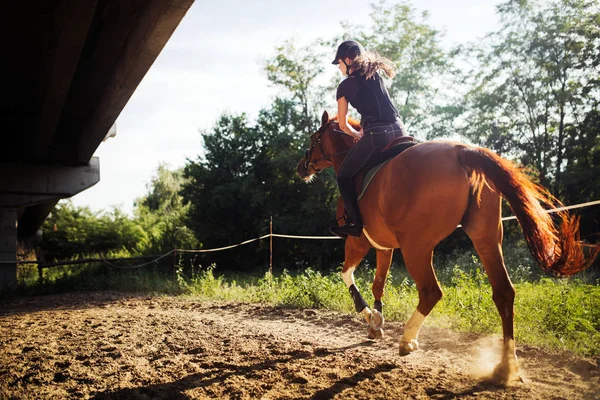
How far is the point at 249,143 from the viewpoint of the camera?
81.7ft

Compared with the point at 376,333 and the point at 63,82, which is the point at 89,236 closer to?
the point at 63,82

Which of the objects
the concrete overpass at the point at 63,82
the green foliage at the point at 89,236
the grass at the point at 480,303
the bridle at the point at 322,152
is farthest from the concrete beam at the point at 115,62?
the green foliage at the point at 89,236

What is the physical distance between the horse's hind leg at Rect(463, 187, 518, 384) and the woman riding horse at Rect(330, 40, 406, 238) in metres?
1.30

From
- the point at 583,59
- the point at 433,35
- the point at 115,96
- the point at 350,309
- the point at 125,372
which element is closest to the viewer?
the point at 125,372

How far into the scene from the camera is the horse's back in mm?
4457

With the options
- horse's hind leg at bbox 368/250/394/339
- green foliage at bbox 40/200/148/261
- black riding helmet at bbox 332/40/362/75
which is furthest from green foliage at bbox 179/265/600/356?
green foliage at bbox 40/200/148/261

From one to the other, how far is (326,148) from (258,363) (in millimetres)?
2964

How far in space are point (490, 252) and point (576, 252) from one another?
694mm

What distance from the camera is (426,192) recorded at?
4.50 metres

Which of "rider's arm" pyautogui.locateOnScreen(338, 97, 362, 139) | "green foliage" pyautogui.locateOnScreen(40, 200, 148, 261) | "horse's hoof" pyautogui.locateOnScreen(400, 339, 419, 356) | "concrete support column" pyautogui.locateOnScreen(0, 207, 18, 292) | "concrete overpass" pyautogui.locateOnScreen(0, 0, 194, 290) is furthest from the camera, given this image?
"green foliage" pyautogui.locateOnScreen(40, 200, 148, 261)

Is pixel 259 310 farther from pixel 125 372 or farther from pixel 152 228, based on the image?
pixel 152 228

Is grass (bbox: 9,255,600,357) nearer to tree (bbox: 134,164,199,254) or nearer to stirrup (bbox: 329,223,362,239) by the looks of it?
stirrup (bbox: 329,223,362,239)

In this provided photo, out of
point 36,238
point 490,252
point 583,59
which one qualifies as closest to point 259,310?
point 490,252

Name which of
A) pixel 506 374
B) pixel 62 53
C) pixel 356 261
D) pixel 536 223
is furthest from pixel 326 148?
pixel 62 53
